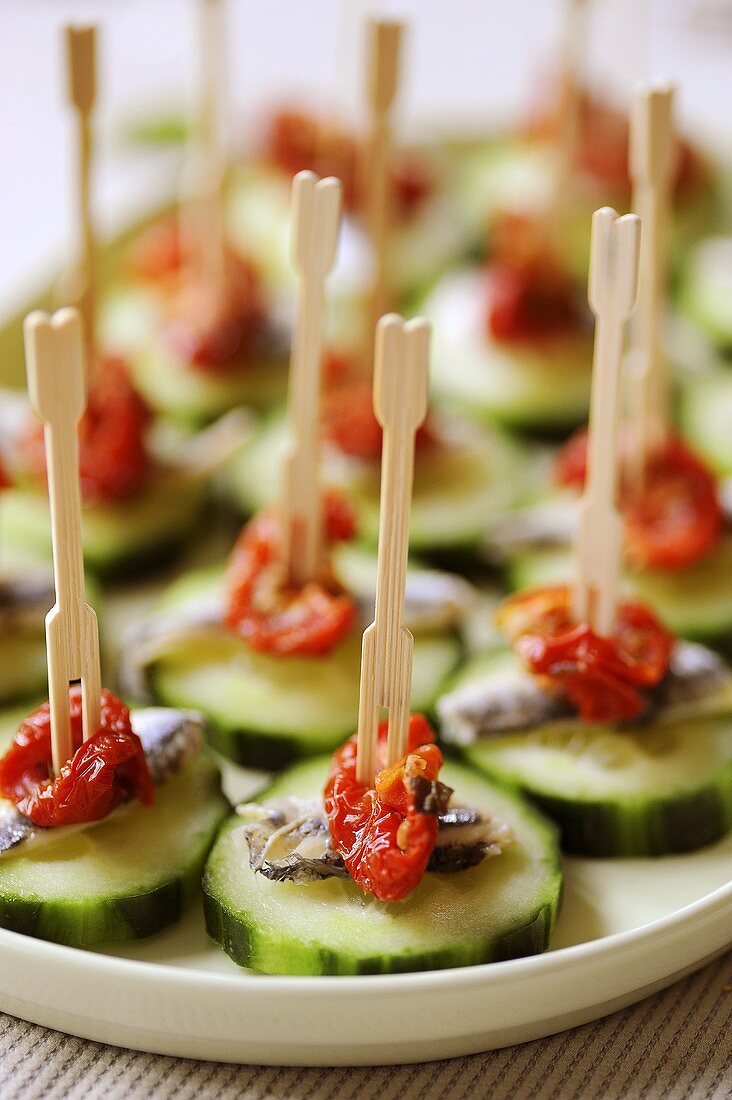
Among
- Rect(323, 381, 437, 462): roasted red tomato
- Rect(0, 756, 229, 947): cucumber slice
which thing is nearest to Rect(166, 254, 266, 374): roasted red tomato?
Rect(323, 381, 437, 462): roasted red tomato

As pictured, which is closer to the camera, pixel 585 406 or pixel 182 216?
pixel 585 406

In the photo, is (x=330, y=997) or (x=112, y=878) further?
(x=112, y=878)

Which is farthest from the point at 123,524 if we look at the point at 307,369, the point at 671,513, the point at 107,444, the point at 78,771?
the point at 671,513

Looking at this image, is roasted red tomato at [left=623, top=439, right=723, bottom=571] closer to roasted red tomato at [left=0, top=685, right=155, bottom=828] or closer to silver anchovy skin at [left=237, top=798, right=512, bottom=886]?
silver anchovy skin at [left=237, top=798, right=512, bottom=886]

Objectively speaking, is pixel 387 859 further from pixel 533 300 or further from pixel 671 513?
pixel 533 300

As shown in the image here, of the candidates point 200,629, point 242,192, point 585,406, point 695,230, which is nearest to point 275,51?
point 242,192

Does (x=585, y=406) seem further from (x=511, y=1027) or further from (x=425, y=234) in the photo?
(x=511, y=1027)
